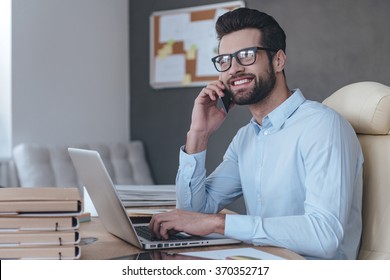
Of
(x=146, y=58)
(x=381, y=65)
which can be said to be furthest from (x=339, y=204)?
(x=146, y=58)

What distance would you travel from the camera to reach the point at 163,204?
1.80 metres

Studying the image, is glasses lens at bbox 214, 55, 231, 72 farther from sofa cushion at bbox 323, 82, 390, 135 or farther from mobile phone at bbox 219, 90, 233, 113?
sofa cushion at bbox 323, 82, 390, 135

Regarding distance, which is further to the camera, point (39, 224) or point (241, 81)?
point (241, 81)

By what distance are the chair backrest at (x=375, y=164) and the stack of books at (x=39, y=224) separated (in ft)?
2.58

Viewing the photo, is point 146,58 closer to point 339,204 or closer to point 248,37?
point 248,37

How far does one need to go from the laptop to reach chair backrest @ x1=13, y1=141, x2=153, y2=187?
5.43 ft

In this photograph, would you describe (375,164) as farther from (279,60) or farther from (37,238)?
(37,238)

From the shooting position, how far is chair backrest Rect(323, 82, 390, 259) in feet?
4.59

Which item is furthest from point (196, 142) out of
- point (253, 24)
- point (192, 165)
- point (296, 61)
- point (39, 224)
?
point (296, 61)

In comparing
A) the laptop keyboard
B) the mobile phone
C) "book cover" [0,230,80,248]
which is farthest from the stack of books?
the mobile phone

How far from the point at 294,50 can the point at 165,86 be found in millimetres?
832

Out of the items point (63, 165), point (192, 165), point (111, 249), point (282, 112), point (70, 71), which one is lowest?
point (63, 165)

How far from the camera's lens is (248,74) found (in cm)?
150

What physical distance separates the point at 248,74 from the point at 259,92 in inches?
2.2
